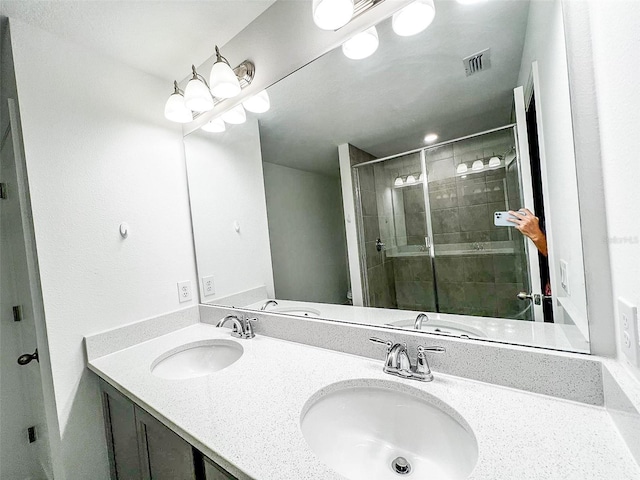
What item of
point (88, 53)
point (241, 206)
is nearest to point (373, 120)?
point (241, 206)

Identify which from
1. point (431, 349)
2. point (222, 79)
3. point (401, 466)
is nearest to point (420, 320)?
point (431, 349)

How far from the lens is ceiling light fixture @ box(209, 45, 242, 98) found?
4.06 feet

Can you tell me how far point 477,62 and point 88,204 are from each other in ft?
5.50

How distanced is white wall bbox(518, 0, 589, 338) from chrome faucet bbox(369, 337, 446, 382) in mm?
393

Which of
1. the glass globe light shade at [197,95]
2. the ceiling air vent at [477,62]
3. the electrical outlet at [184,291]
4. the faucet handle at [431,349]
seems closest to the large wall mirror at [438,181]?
the ceiling air vent at [477,62]

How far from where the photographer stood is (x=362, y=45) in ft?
3.32

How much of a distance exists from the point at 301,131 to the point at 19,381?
2.20m

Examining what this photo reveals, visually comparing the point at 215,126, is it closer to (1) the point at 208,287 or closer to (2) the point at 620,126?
(1) the point at 208,287

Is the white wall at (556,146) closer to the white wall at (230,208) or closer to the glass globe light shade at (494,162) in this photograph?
the glass globe light shade at (494,162)

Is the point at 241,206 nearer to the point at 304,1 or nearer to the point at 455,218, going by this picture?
the point at 304,1

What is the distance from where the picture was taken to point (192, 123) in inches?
64.0

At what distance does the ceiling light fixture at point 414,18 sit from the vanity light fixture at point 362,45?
0.07 metres

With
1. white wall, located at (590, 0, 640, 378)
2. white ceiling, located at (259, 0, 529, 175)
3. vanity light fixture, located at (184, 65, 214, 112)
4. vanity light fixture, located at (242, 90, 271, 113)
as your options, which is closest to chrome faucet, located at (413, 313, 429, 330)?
white wall, located at (590, 0, 640, 378)

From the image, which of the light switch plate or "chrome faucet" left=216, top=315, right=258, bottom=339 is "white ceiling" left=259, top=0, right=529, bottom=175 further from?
"chrome faucet" left=216, top=315, right=258, bottom=339
